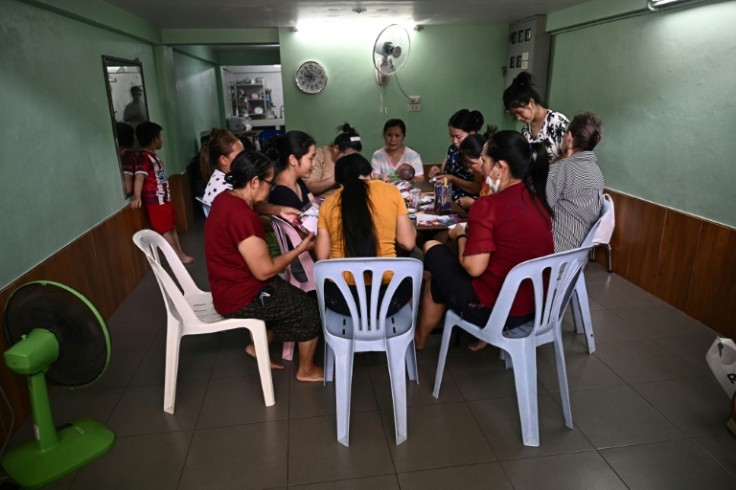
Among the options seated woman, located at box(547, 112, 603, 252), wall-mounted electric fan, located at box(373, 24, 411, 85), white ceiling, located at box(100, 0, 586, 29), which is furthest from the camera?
wall-mounted electric fan, located at box(373, 24, 411, 85)

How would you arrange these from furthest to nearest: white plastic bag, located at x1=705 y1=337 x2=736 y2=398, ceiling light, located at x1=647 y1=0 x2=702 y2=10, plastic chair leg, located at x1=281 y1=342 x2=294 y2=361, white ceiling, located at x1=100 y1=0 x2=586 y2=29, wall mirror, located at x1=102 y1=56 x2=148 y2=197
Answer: white ceiling, located at x1=100 y1=0 x2=586 y2=29, wall mirror, located at x1=102 y1=56 x2=148 y2=197, ceiling light, located at x1=647 y1=0 x2=702 y2=10, plastic chair leg, located at x1=281 y1=342 x2=294 y2=361, white plastic bag, located at x1=705 y1=337 x2=736 y2=398

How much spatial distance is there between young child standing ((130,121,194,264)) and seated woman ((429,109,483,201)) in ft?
7.92

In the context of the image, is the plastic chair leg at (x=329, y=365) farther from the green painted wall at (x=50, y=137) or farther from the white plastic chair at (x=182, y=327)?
the green painted wall at (x=50, y=137)

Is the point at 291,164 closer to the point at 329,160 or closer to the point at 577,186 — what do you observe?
the point at 329,160

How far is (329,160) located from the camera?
162 inches

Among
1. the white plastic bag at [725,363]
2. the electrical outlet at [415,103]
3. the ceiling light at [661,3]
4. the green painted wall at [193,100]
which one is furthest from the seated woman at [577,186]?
the green painted wall at [193,100]

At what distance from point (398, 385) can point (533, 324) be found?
0.66 metres

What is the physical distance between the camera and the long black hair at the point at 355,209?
214cm

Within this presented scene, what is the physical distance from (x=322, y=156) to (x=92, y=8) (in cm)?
193

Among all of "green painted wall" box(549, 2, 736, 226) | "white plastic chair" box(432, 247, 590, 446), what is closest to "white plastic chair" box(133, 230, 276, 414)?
"white plastic chair" box(432, 247, 590, 446)

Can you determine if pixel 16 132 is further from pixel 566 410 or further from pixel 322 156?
pixel 566 410

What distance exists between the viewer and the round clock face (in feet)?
17.7

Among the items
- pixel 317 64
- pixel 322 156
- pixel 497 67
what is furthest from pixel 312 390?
pixel 497 67

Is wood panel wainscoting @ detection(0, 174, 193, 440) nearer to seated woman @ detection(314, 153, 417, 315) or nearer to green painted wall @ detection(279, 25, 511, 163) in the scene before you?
seated woman @ detection(314, 153, 417, 315)
